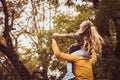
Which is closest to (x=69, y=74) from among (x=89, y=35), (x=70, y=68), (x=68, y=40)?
(x=70, y=68)

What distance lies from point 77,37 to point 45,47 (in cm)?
1241

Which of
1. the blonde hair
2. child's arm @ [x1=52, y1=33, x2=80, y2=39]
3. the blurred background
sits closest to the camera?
child's arm @ [x1=52, y1=33, x2=80, y2=39]

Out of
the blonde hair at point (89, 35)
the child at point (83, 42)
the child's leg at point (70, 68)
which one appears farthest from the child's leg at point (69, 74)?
the blonde hair at point (89, 35)

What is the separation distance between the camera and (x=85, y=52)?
4.25m

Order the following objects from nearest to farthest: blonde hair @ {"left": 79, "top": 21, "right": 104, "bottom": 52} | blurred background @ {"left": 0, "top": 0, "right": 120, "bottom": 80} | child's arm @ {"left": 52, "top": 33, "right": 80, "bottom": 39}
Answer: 1. child's arm @ {"left": 52, "top": 33, "right": 80, "bottom": 39}
2. blonde hair @ {"left": 79, "top": 21, "right": 104, "bottom": 52}
3. blurred background @ {"left": 0, "top": 0, "right": 120, "bottom": 80}

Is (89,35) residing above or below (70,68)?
above

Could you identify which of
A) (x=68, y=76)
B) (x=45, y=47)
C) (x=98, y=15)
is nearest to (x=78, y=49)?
(x=68, y=76)

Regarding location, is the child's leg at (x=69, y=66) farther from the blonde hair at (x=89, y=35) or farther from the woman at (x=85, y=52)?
the blonde hair at (x=89, y=35)

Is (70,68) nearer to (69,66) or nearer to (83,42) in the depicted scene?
(69,66)

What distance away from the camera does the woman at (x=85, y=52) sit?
13.4ft

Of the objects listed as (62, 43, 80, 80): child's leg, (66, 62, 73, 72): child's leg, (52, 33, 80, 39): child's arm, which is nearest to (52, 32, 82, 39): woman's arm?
(52, 33, 80, 39): child's arm

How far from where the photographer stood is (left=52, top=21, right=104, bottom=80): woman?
4.09 metres

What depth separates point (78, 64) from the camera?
4.16m

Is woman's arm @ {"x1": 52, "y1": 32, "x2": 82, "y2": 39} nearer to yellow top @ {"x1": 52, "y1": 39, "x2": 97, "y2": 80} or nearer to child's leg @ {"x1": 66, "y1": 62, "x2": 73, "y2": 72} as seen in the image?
yellow top @ {"x1": 52, "y1": 39, "x2": 97, "y2": 80}
